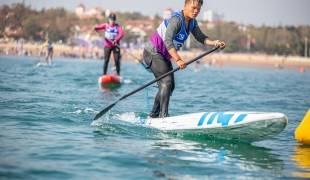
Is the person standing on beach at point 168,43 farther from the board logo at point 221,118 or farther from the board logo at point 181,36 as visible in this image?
the board logo at point 221,118

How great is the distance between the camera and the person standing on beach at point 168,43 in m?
8.21

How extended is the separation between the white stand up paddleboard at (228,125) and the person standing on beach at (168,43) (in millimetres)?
469

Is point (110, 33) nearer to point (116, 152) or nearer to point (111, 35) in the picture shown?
point (111, 35)

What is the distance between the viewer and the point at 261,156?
7.14 m

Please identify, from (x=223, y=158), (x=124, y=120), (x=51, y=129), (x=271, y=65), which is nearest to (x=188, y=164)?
(x=223, y=158)

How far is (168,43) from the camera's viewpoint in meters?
8.23

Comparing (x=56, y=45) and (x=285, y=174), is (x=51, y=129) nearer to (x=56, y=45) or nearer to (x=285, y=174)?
(x=285, y=174)

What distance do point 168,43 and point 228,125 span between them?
1662 mm

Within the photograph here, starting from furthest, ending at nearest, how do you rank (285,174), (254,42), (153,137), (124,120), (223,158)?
(254,42) < (124,120) < (153,137) < (223,158) < (285,174)

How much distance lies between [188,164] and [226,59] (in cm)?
10497

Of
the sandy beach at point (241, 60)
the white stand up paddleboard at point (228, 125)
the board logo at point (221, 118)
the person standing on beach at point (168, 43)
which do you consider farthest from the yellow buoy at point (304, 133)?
the sandy beach at point (241, 60)

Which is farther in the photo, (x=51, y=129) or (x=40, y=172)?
(x=51, y=129)

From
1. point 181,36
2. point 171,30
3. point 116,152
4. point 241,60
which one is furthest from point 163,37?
point 241,60

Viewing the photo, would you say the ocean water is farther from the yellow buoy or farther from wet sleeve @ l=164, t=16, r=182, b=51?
wet sleeve @ l=164, t=16, r=182, b=51
